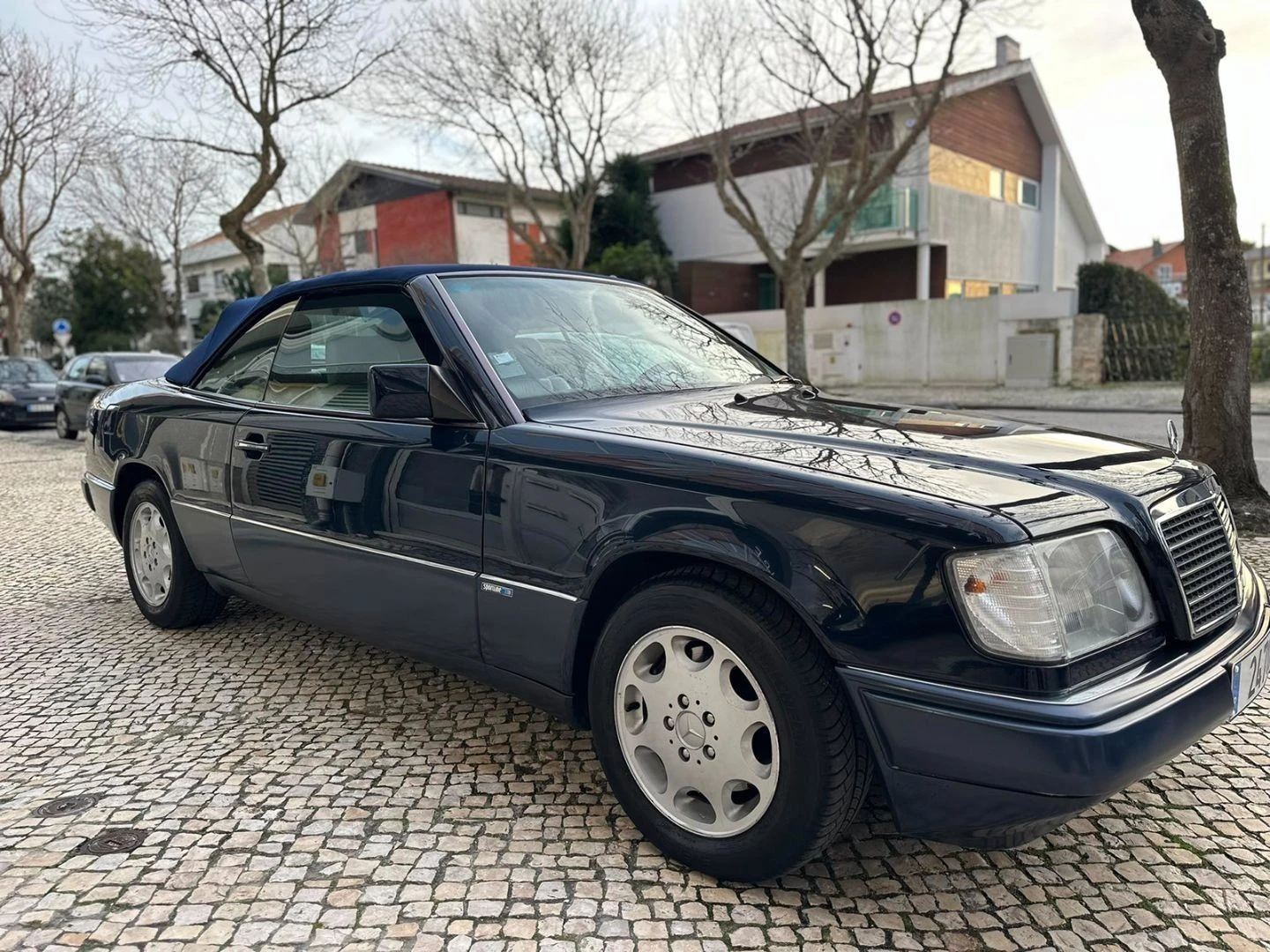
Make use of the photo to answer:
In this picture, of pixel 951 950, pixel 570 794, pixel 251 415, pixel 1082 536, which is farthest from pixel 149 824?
pixel 1082 536

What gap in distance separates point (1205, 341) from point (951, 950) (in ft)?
18.2

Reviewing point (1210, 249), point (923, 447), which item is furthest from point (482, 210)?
point (923, 447)

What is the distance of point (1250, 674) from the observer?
2.32 metres

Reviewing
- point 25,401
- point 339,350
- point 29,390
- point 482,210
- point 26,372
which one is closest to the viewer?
point 339,350

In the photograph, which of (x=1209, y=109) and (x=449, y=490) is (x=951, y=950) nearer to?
(x=449, y=490)

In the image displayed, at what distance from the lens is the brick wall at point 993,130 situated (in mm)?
27094

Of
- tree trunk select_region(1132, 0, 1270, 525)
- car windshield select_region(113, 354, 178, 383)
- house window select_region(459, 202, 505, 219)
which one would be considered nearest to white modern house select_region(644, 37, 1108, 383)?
house window select_region(459, 202, 505, 219)

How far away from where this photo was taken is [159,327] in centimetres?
4425

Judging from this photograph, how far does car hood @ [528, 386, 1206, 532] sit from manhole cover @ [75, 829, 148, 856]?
5.52 feet

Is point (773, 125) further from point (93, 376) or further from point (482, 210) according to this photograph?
point (93, 376)

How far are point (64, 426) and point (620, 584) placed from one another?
16.4 metres

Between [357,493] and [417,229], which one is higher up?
[417,229]

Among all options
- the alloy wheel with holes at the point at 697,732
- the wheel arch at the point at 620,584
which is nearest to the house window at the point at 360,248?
the wheel arch at the point at 620,584

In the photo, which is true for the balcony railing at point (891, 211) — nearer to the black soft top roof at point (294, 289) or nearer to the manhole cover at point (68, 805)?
the black soft top roof at point (294, 289)
